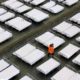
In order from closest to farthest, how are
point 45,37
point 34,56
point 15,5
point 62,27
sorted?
point 34,56, point 45,37, point 62,27, point 15,5

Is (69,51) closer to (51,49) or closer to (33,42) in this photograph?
(51,49)

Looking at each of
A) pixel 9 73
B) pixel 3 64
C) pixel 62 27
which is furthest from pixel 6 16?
pixel 9 73

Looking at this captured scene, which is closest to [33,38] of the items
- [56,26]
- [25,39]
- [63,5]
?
[25,39]

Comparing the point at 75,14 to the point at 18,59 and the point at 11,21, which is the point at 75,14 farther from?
the point at 18,59

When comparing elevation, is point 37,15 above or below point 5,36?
above

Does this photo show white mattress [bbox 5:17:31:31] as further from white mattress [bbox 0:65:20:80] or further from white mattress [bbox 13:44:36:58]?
white mattress [bbox 0:65:20:80]

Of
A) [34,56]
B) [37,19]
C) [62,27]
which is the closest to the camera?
[34,56]
